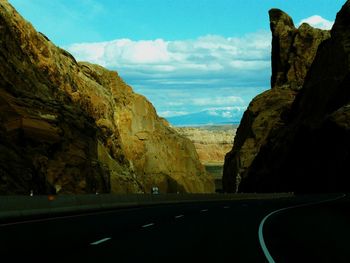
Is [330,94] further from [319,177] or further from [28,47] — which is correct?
[28,47]

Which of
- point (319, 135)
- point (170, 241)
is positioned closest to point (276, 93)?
point (319, 135)

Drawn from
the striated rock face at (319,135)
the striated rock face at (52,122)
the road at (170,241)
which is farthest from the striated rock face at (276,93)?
the road at (170,241)

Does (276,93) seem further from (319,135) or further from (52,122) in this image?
(52,122)

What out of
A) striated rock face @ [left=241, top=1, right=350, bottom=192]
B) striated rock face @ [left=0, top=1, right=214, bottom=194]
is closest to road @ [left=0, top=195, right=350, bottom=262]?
striated rock face @ [left=0, top=1, right=214, bottom=194]

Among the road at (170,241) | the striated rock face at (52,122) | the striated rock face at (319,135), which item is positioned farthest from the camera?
the striated rock face at (319,135)

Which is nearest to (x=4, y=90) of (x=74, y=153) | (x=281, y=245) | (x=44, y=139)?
(x=44, y=139)

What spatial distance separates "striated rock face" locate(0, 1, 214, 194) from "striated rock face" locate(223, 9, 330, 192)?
15.5 metres

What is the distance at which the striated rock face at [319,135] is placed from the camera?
75875 mm

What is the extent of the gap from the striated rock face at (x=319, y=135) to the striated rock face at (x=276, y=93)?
10.5 m

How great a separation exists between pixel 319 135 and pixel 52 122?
Answer: 3483cm

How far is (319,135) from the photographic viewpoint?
80.4 metres

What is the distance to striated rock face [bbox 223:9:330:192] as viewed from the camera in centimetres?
11944

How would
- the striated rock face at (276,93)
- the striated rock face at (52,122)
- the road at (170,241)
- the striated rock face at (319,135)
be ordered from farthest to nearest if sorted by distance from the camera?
the striated rock face at (276,93), the striated rock face at (319,135), the striated rock face at (52,122), the road at (170,241)

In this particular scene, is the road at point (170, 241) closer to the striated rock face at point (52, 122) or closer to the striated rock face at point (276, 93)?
the striated rock face at point (52, 122)
